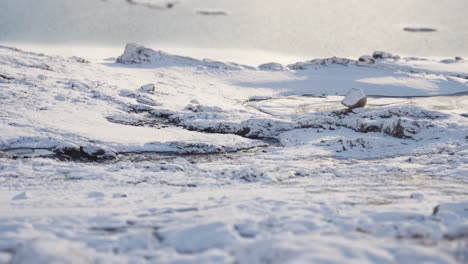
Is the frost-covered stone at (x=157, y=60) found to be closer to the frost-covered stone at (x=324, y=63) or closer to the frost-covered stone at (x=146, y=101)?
the frost-covered stone at (x=324, y=63)

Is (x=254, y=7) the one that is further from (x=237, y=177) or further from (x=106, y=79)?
(x=237, y=177)

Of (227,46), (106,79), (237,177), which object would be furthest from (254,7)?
(237,177)

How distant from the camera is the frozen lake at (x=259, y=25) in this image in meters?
30.6

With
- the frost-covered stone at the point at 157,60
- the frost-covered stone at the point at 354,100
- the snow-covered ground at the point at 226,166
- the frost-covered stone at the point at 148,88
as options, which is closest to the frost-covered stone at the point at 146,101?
the snow-covered ground at the point at 226,166

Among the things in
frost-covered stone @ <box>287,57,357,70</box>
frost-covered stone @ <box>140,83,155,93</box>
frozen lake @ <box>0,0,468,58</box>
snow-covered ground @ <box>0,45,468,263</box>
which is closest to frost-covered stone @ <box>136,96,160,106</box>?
Answer: snow-covered ground @ <box>0,45,468,263</box>

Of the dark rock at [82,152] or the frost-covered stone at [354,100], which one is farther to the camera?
the frost-covered stone at [354,100]

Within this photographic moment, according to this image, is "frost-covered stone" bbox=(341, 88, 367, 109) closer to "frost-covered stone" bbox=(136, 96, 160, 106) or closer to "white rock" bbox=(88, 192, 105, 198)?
"frost-covered stone" bbox=(136, 96, 160, 106)

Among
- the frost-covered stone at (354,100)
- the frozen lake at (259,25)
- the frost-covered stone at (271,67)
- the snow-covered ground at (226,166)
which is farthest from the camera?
the frozen lake at (259,25)

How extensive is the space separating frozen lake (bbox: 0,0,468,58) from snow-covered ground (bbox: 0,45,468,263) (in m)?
9.15

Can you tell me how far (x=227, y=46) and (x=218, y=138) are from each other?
59.7 ft

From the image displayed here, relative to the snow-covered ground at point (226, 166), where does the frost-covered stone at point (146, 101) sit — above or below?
above

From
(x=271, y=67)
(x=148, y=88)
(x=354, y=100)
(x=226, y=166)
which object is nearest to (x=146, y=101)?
(x=148, y=88)

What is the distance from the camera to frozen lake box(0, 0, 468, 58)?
3064cm

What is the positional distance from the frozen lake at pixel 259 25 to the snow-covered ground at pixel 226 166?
9148 millimetres
